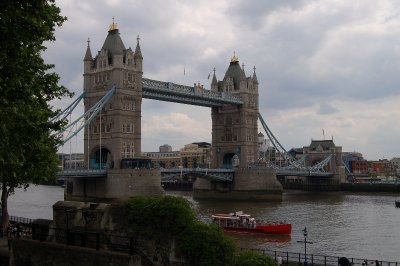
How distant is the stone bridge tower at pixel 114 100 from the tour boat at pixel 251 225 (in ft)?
95.0

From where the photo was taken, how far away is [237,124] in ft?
330

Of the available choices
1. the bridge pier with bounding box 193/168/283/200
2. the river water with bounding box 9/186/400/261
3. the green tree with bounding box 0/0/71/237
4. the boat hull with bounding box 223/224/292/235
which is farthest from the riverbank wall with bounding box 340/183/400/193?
the green tree with bounding box 0/0/71/237

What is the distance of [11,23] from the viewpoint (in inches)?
603

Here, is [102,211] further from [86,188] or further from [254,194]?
[254,194]

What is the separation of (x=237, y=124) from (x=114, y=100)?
1259 inches

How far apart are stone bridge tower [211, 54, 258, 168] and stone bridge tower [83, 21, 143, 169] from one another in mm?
27615

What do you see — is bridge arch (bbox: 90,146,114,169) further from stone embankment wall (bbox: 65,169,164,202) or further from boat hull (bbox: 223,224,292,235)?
boat hull (bbox: 223,224,292,235)

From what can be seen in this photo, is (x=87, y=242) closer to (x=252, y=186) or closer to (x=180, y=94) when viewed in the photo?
(x=180, y=94)

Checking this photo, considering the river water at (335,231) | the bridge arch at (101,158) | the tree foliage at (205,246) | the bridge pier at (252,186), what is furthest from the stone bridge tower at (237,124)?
the tree foliage at (205,246)

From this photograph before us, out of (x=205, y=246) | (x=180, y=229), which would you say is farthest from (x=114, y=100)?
(x=205, y=246)

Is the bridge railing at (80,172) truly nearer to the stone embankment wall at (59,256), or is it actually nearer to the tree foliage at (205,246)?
the stone embankment wall at (59,256)

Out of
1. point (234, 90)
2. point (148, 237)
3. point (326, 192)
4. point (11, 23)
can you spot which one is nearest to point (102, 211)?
point (148, 237)

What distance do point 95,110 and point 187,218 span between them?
180 ft

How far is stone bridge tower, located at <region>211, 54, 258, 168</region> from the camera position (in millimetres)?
100375
